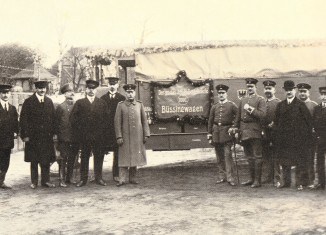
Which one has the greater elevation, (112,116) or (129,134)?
(112,116)

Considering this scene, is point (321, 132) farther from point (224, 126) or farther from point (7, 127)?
point (7, 127)

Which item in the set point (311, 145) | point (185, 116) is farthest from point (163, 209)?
point (185, 116)

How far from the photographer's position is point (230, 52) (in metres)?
10.7

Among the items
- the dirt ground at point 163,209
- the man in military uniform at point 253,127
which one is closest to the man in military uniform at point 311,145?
the dirt ground at point 163,209

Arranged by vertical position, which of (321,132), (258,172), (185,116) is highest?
(185,116)

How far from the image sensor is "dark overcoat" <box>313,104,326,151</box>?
7.74 metres

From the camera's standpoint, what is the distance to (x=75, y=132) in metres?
8.80

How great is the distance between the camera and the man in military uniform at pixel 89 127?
28.7 feet

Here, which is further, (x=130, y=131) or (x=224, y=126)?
(x=130, y=131)

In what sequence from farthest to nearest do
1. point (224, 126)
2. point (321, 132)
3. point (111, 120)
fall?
1. point (111, 120)
2. point (224, 126)
3. point (321, 132)

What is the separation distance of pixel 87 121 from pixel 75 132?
301 millimetres

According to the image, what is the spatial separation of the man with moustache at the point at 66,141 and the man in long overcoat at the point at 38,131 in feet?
0.61

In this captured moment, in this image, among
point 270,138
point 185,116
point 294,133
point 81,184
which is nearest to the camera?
point 294,133

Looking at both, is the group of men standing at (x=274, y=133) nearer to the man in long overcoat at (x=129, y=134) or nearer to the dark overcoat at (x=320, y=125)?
the dark overcoat at (x=320, y=125)
